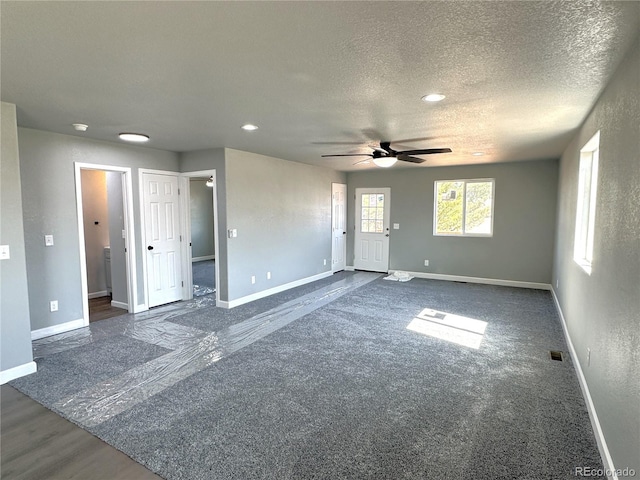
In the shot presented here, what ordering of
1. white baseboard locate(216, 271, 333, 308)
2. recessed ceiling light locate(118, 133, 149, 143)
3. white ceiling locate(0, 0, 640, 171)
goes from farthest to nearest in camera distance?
white baseboard locate(216, 271, 333, 308) < recessed ceiling light locate(118, 133, 149, 143) < white ceiling locate(0, 0, 640, 171)

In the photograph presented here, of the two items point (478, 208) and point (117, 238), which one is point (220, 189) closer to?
point (117, 238)

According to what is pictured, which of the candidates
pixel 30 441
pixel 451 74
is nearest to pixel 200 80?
pixel 451 74

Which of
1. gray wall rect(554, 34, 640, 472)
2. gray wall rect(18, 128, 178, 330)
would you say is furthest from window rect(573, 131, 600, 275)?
gray wall rect(18, 128, 178, 330)

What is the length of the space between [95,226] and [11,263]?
121 inches

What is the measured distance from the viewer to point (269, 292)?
6.02 m

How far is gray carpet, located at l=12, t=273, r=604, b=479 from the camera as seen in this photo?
80.9 inches

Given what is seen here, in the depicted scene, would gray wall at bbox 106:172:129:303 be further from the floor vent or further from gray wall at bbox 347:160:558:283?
the floor vent

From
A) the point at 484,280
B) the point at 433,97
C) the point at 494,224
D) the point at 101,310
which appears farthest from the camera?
the point at 484,280

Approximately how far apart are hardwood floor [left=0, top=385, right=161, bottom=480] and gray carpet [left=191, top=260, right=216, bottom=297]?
3576mm

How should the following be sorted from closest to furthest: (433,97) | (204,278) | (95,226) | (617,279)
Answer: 1. (617,279)
2. (433,97)
3. (95,226)
4. (204,278)

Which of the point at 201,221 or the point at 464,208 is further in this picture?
the point at 201,221

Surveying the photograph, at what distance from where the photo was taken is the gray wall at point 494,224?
6.39m

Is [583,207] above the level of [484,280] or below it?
above

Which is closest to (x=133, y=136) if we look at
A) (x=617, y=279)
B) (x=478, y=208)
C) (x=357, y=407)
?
(x=357, y=407)
